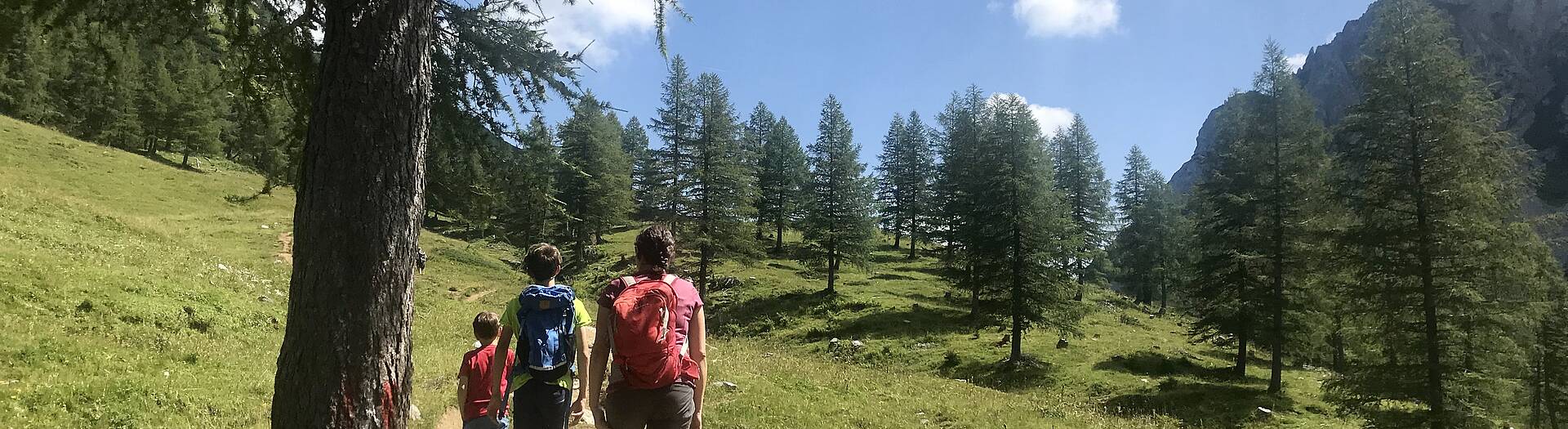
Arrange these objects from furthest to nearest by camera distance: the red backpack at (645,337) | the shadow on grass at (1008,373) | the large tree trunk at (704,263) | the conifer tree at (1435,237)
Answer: the large tree trunk at (704,263), the shadow on grass at (1008,373), the conifer tree at (1435,237), the red backpack at (645,337)

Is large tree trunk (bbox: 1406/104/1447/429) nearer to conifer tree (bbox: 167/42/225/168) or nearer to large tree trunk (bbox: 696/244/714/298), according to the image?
large tree trunk (bbox: 696/244/714/298)

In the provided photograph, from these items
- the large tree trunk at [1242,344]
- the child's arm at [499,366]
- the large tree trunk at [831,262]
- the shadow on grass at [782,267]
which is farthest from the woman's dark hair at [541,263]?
the shadow on grass at [782,267]

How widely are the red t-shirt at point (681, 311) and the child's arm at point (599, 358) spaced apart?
0.25ft

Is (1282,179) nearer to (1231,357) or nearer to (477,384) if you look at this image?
(1231,357)

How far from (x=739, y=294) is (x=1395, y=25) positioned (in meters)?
28.2

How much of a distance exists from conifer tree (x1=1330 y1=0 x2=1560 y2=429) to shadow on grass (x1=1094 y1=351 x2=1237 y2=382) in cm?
883

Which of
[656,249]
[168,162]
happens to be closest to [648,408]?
[656,249]

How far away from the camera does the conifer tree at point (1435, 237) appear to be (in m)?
14.4

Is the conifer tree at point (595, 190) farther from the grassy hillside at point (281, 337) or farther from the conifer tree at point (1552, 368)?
the conifer tree at point (1552, 368)

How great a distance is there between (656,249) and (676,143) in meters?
35.7

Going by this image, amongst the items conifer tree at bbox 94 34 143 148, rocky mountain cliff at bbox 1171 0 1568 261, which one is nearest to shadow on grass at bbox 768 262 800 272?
conifer tree at bbox 94 34 143 148

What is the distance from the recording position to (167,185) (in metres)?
33.7

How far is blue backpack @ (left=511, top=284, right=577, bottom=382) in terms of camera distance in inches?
173

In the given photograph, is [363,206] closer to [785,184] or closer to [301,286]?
[301,286]
